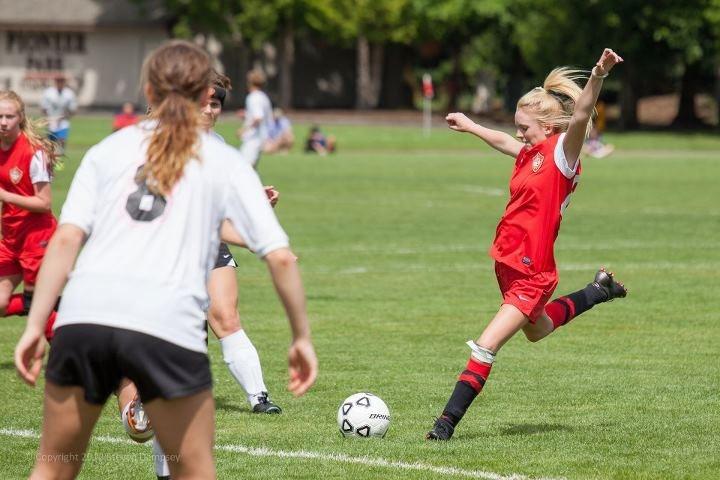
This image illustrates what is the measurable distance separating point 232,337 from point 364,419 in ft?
3.85

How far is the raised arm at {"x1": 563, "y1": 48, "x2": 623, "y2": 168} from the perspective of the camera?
686cm

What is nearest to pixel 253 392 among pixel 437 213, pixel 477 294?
pixel 477 294

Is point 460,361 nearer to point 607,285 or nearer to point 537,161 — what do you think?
point 607,285

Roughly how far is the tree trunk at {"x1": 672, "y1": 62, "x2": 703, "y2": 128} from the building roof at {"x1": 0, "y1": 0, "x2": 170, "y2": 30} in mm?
27426

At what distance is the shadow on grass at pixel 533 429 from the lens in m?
7.67

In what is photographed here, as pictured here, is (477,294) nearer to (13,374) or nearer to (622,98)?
(13,374)

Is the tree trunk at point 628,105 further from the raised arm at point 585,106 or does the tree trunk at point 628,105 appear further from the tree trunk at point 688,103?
the raised arm at point 585,106

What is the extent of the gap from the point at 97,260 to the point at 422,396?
4675mm

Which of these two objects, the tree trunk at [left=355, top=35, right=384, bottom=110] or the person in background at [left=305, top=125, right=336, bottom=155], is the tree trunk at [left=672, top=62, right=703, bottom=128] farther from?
the person in background at [left=305, top=125, right=336, bottom=155]

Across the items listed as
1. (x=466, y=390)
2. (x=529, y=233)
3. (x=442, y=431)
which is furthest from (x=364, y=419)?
(x=529, y=233)

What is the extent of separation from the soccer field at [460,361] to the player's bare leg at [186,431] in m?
2.26

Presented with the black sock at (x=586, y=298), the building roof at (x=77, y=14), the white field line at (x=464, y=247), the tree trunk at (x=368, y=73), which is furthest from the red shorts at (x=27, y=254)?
the building roof at (x=77, y=14)

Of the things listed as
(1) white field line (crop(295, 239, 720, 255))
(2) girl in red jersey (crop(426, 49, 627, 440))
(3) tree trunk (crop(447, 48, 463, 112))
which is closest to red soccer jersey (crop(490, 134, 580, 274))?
(2) girl in red jersey (crop(426, 49, 627, 440))

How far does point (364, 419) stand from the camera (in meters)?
7.48
